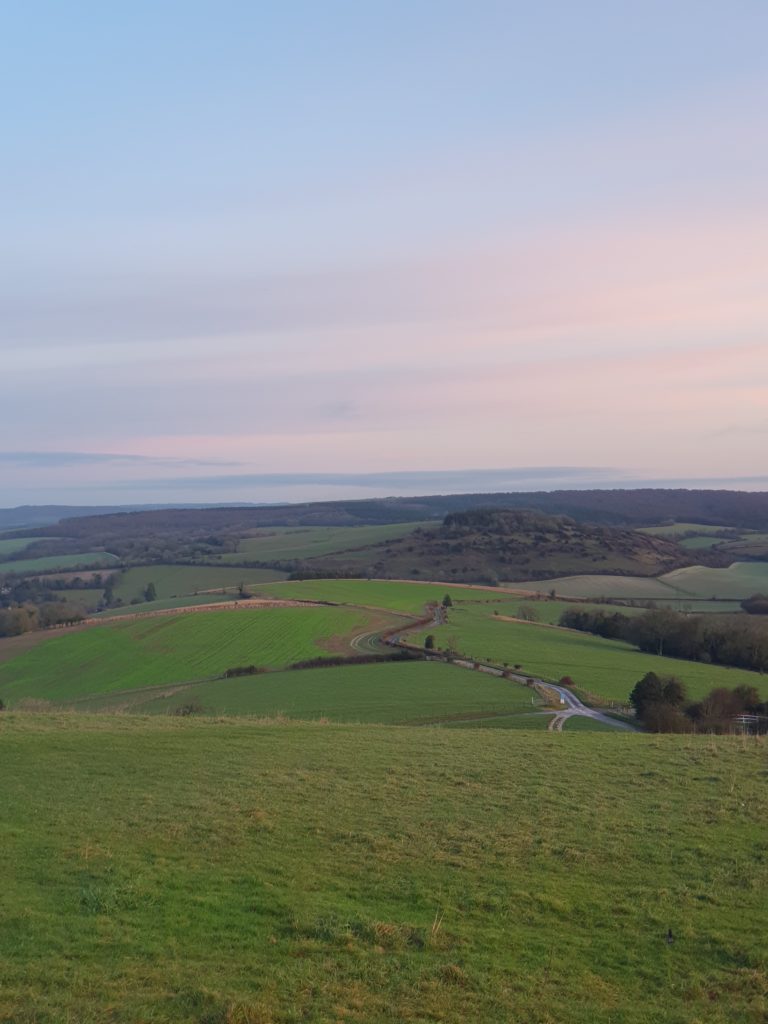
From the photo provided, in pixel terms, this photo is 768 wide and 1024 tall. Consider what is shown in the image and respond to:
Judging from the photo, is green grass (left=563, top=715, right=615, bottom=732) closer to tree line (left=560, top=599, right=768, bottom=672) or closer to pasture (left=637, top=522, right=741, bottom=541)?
tree line (left=560, top=599, right=768, bottom=672)

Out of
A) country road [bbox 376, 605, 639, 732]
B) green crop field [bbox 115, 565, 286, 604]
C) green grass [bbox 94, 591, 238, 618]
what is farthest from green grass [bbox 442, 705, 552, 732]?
green crop field [bbox 115, 565, 286, 604]

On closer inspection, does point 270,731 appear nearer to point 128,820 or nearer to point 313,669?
point 128,820

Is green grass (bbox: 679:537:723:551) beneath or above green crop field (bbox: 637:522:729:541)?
beneath

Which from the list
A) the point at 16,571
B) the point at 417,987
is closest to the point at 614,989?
the point at 417,987

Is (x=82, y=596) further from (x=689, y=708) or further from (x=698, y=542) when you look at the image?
(x=698, y=542)

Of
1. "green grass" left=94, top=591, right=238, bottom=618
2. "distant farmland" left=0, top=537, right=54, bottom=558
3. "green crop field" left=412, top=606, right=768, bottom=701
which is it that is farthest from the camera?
"distant farmland" left=0, top=537, right=54, bottom=558

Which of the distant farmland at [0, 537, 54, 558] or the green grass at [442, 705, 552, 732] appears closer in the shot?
the green grass at [442, 705, 552, 732]

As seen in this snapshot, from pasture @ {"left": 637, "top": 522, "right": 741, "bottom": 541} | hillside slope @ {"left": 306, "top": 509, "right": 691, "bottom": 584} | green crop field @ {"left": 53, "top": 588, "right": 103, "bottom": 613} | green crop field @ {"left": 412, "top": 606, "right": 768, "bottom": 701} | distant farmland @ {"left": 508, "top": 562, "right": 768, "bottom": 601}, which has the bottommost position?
green crop field @ {"left": 53, "top": 588, "right": 103, "bottom": 613}

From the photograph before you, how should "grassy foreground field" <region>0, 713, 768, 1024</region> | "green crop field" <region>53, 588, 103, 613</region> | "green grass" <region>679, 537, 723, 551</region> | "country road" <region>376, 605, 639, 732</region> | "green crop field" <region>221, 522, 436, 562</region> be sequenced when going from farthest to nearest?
1. "green grass" <region>679, 537, 723, 551</region>
2. "green crop field" <region>221, 522, 436, 562</region>
3. "green crop field" <region>53, 588, 103, 613</region>
4. "country road" <region>376, 605, 639, 732</region>
5. "grassy foreground field" <region>0, 713, 768, 1024</region>
